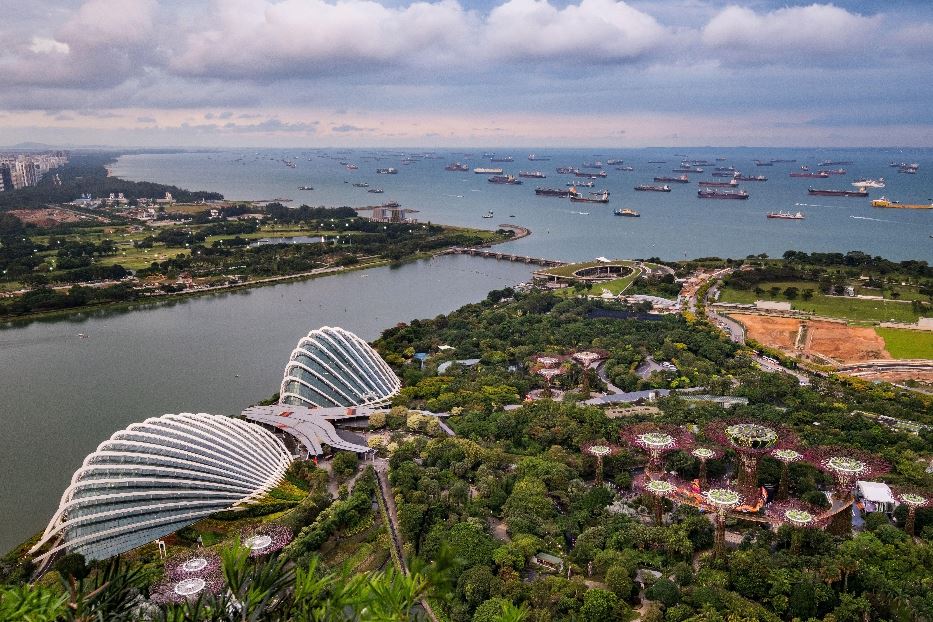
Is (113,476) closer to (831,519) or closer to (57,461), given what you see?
(57,461)

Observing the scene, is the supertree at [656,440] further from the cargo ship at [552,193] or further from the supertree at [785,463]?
the cargo ship at [552,193]

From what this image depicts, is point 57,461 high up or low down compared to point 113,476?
down

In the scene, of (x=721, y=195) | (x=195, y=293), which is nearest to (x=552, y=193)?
(x=721, y=195)

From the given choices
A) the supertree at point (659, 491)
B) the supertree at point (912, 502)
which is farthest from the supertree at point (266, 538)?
the supertree at point (912, 502)

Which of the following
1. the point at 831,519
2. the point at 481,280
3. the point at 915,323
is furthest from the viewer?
the point at 481,280

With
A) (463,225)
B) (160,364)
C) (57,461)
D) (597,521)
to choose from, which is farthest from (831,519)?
(463,225)

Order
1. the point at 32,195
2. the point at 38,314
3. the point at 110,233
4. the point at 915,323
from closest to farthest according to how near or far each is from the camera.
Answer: the point at 915,323
the point at 38,314
the point at 110,233
the point at 32,195
